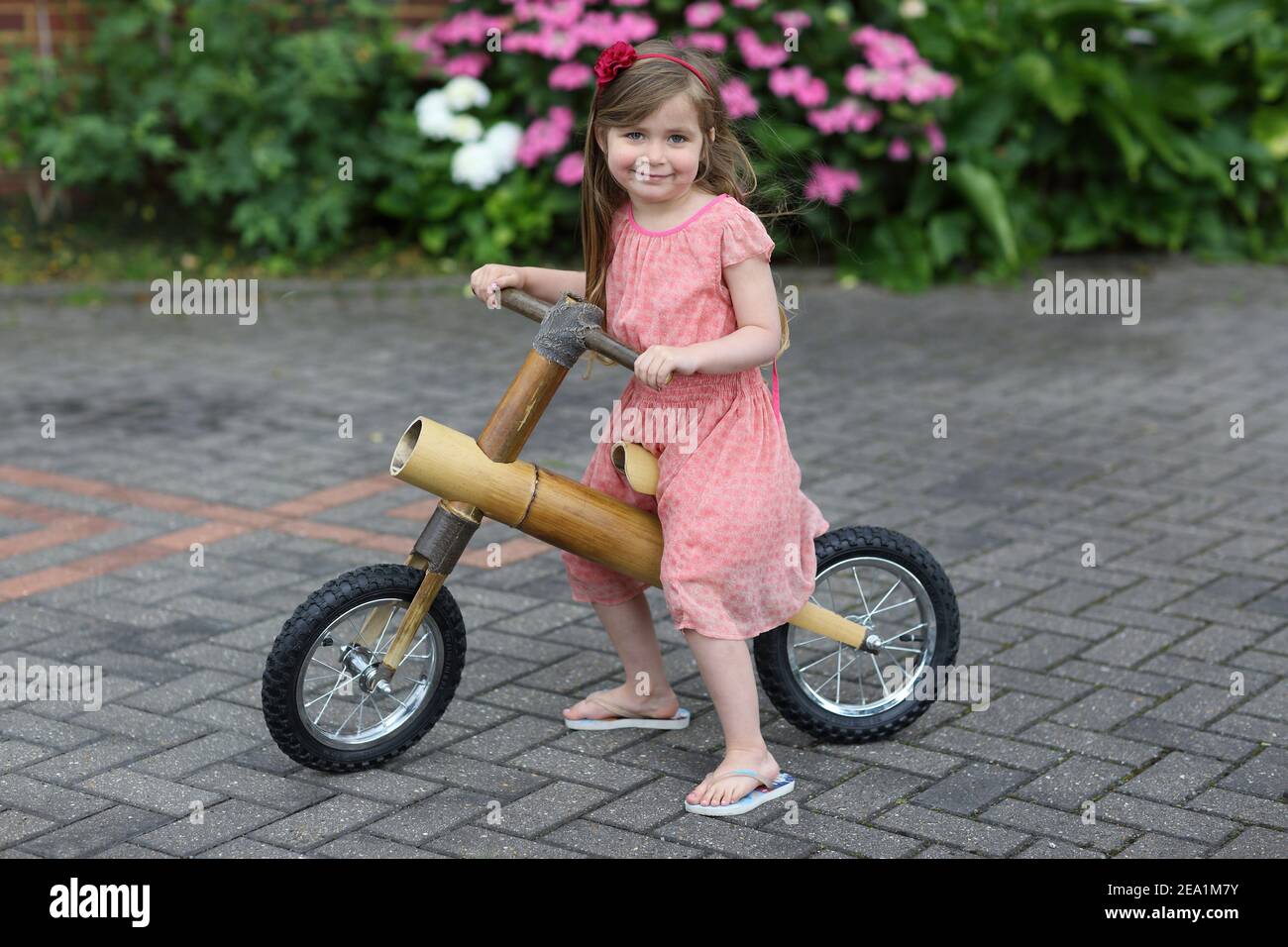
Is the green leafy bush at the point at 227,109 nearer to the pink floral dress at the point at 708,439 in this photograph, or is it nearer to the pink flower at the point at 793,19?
the pink flower at the point at 793,19

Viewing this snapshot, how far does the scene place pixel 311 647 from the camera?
343cm

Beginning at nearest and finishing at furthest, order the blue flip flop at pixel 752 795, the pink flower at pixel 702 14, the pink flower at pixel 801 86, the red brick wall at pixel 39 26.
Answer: the blue flip flop at pixel 752 795
the pink flower at pixel 702 14
the pink flower at pixel 801 86
the red brick wall at pixel 39 26

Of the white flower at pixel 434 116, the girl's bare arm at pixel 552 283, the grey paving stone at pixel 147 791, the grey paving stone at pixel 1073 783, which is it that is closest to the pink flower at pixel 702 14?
the white flower at pixel 434 116

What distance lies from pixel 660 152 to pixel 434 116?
629cm


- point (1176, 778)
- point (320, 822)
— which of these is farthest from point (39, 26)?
point (1176, 778)

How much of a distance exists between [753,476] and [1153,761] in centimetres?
110

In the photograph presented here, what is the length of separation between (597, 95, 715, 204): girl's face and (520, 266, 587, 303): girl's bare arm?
368 mm

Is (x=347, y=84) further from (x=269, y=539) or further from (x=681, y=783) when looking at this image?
(x=681, y=783)

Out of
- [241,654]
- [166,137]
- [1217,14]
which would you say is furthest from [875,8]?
[241,654]

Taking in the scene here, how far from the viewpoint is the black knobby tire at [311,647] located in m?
3.41

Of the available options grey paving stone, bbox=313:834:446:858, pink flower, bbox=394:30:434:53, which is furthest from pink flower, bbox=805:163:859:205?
grey paving stone, bbox=313:834:446:858

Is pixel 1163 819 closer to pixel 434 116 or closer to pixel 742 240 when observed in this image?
pixel 742 240

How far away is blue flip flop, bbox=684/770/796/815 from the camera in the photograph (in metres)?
3.42

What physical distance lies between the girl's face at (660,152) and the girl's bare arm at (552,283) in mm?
368
